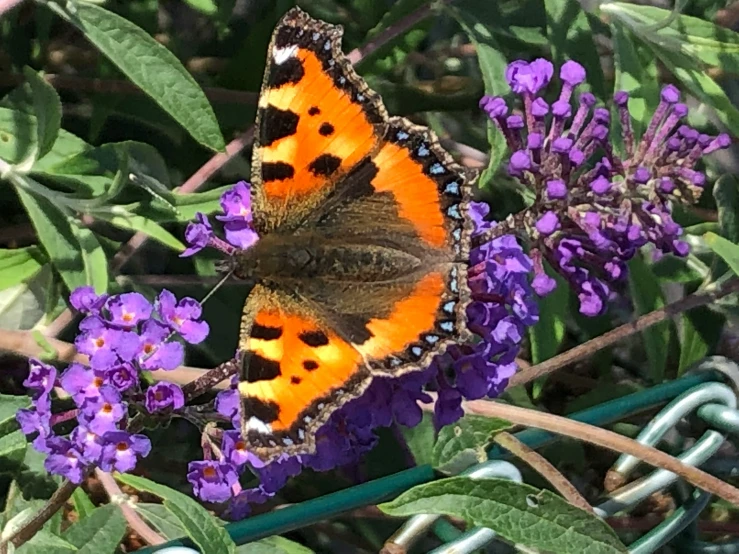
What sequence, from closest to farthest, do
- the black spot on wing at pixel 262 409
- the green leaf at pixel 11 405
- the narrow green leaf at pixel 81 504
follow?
the black spot on wing at pixel 262 409 < the green leaf at pixel 11 405 < the narrow green leaf at pixel 81 504

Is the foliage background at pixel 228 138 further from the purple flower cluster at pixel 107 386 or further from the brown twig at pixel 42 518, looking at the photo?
the purple flower cluster at pixel 107 386

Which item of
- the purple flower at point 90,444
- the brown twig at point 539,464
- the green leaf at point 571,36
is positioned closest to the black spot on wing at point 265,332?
the purple flower at point 90,444

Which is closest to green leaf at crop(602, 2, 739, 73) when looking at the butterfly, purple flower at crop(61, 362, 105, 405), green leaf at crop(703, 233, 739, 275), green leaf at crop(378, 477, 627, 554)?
green leaf at crop(703, 233, 739, 275)

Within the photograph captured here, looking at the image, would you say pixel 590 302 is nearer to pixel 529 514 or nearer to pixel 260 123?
pixel 529 514

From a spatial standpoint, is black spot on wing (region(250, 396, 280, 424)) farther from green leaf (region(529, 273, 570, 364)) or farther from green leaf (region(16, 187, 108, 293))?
green leaf (region(529, 273, 570, 364))

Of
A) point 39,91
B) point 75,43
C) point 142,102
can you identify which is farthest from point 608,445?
point 75,43

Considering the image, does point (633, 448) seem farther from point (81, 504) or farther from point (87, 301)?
→ point (81, 504)
